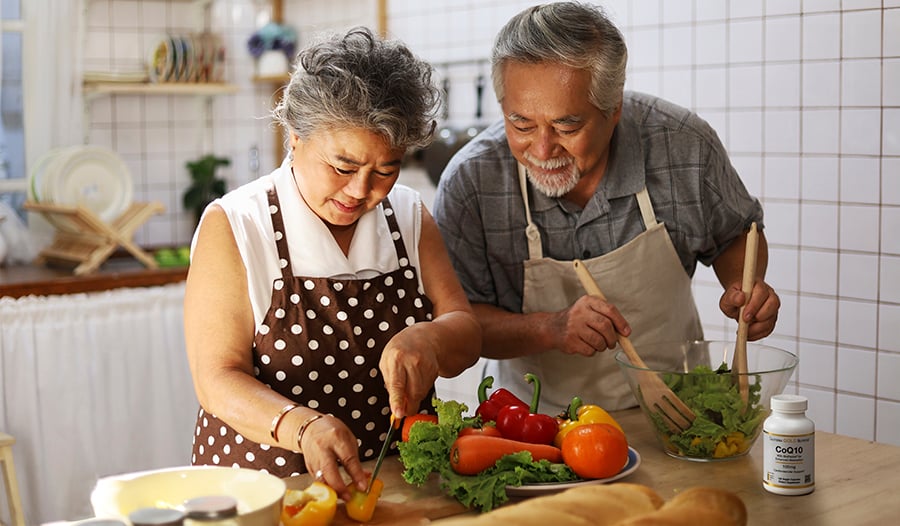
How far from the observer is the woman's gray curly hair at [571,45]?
183cm

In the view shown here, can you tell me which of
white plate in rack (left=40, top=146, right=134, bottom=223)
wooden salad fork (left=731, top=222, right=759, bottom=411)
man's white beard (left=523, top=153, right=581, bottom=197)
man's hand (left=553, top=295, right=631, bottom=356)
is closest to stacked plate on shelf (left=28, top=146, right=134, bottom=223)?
white plate in rack (left=40, top=146, right=134, bottom=223)

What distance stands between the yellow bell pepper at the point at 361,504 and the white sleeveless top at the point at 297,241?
0.41 m

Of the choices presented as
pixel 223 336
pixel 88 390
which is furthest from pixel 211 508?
pixel 88 390

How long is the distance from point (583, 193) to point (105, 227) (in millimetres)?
2103

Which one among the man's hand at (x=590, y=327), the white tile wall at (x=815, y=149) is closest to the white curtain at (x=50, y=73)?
the white tile wall at (x=815, y=149)

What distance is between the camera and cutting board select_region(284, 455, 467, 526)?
1.37 m

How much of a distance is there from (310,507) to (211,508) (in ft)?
0.80

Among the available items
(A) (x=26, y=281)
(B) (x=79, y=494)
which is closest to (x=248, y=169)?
(A) (x=26, y=281)

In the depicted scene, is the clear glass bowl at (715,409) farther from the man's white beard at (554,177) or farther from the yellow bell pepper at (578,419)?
the man's white beard at (554,177)

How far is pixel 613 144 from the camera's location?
2.06 meters

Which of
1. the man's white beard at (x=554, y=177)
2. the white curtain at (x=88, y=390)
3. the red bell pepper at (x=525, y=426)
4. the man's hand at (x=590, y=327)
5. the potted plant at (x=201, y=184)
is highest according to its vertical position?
the man's white beard at (x=554, y=177)

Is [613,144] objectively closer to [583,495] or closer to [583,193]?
[583,193]

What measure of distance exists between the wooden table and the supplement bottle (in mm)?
22

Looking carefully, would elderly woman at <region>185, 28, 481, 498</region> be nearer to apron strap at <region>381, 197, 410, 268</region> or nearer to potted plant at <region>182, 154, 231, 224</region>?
apron strap at <region>381, 197, 410, 268</region>
